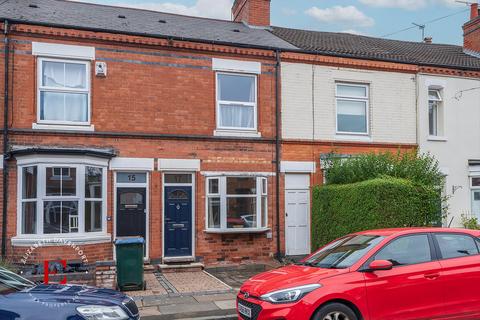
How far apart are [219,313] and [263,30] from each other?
11.7 m

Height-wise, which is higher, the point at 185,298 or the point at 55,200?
the point at 55,200

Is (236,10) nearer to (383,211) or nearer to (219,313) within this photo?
(383,211)

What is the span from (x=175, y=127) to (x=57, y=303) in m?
9.16

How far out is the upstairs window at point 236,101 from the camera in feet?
48.8

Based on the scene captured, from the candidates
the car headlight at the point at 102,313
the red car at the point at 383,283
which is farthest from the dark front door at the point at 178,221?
the car headlight at the point at 102,313

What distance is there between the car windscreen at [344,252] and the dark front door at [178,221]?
6787mm

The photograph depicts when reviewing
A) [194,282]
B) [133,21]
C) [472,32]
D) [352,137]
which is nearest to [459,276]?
[194,282]

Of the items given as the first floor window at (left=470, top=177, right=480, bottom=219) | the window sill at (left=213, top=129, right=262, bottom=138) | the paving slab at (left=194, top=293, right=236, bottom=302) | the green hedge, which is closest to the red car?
the paving slab at (left=194, top=293, right=236, bottom=302)

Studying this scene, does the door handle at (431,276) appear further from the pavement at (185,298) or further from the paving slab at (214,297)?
the paving slab at (214,297)

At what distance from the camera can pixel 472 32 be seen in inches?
825

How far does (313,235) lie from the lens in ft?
49.6

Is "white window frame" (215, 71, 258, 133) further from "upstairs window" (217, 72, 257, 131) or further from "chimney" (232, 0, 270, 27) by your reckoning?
"chimney" (232, 0, 270, 27)

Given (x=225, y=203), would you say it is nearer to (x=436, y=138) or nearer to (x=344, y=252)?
(x=344, y=252)

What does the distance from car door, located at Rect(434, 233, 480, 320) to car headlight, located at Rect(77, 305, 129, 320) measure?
4.22 metres
